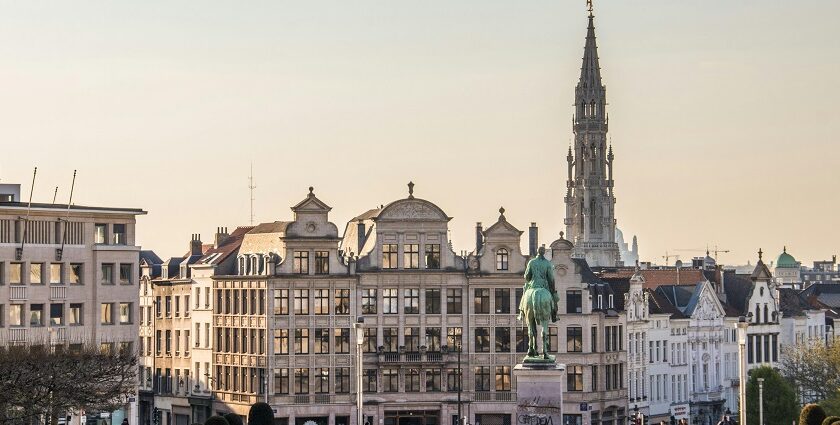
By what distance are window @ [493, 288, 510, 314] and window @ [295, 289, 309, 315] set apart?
11.7 m

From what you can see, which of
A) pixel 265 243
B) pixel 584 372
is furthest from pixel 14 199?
pixel 584 372

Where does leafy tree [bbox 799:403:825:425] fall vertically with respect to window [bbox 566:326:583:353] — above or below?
below

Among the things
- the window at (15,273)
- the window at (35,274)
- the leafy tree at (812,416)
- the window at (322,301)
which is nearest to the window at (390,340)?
the window at (322,301)

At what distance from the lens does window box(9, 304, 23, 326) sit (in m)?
Result: 112

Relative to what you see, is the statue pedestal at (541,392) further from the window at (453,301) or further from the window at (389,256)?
the window at (453,301)

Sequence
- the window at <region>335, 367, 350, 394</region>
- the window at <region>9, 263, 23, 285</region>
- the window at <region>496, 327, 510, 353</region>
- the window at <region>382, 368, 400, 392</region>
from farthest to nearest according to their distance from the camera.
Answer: the window at <region>496, 327, 510, 353</region> < the window at <region>382, 368, 400, 392</region> < the window at <region>335, 367, 350, 394</region> < the window at <region>9, 263, 23, 285</region>

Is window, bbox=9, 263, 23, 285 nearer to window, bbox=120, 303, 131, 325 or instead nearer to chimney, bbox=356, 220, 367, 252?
window, bbox=120, 303, 131, 325

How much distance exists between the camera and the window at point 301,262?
137m

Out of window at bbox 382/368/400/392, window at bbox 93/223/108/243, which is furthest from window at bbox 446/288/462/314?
window at bbox 93/223/108/243

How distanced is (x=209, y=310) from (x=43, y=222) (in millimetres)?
31182

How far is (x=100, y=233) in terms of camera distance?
11656 cm

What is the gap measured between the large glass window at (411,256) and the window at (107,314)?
26.9 m

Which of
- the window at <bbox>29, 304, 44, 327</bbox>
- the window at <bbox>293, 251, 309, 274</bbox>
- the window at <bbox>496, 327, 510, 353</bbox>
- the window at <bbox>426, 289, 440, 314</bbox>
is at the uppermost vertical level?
the window at <bbox>293, 251, 309, 274</bbox>

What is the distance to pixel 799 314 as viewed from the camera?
182 metres
